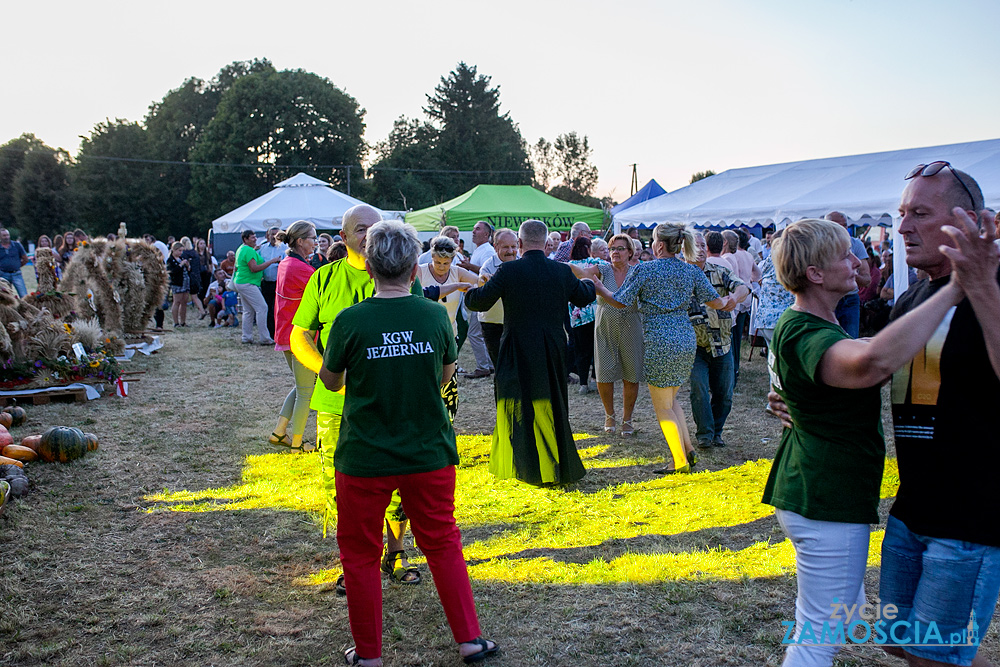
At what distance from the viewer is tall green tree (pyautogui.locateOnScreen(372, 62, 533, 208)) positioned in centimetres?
6266

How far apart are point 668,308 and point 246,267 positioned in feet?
31.1

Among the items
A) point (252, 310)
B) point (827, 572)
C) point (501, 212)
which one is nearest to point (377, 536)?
point (827, 572)

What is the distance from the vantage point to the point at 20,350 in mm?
9133

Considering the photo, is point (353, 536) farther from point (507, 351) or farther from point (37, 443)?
point (37, 443)

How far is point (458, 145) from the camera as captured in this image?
6619 cm

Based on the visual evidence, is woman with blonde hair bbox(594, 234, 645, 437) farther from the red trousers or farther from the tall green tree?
the tall green tree

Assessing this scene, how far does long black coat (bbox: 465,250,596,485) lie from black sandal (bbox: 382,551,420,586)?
1540 millimetres

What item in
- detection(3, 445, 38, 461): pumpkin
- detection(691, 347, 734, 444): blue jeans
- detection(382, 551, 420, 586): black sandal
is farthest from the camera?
detection(691, 347, 734, 444): blue jeans

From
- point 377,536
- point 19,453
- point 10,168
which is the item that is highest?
point 10,168

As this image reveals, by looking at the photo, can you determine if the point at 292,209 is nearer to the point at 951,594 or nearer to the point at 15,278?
the point at 15,278

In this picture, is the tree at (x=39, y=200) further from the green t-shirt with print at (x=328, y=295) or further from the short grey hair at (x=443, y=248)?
the green t-shirt with print at (x=328, y=295)

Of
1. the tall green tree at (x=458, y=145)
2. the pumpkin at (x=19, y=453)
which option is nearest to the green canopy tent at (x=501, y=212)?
the pumpkin at (x=19, y=453)

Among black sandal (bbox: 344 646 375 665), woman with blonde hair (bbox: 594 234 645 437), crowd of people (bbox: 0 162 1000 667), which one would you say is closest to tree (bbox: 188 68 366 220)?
woman with blonde hair (bbox: 594 234 645 437)

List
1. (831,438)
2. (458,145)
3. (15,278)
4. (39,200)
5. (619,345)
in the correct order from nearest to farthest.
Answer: (831,438) < (619,345) < (15,278) < (39,200) < (458,145)
